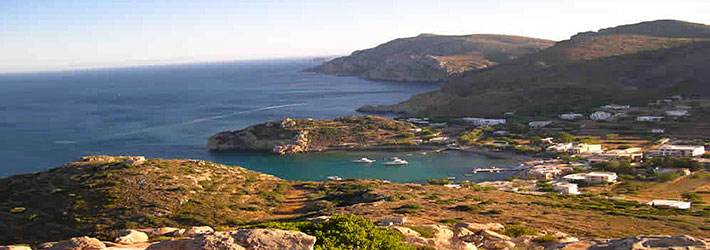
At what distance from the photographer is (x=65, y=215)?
104 feet

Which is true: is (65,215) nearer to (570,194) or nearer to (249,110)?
(570,194)

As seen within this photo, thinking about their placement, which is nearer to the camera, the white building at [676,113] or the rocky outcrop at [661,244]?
the rocky outcrop at [661,244]

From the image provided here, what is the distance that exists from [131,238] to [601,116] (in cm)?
9151

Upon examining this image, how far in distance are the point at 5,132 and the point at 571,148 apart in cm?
10778

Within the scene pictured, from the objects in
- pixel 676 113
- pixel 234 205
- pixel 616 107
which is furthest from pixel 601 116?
pixel 234 205

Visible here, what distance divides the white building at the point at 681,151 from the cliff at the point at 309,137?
35.2 metres

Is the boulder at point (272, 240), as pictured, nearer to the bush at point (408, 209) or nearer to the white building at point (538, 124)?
the bush at point (408, 209)

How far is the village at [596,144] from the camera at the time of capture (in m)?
53.3

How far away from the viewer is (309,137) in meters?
89.9

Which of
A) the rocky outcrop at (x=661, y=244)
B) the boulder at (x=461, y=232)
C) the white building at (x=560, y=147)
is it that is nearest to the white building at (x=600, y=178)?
the white building at (x=560, y=147)

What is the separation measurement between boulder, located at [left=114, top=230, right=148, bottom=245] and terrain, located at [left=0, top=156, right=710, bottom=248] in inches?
210

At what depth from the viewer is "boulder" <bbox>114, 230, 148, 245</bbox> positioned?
18.1 m

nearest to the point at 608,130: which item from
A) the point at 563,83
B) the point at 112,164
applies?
the point at 563,83

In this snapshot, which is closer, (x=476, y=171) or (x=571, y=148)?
(x=476, y=171)
